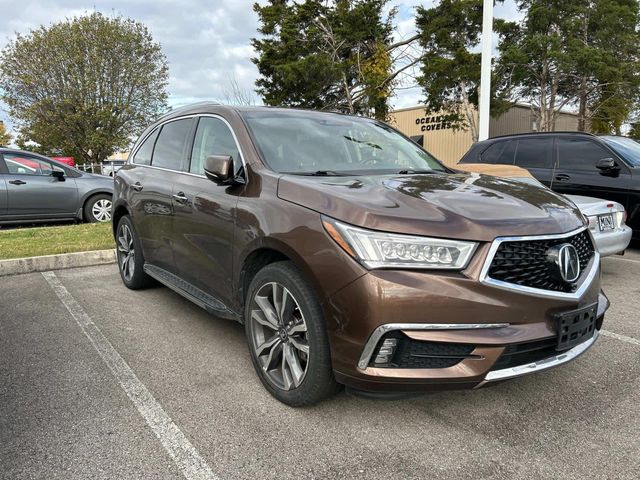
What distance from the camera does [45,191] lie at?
8.84m

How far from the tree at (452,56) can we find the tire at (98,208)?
13.5 meters

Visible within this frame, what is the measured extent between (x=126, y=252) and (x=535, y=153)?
613cm

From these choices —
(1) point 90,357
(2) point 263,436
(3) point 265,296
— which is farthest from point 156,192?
(2) point 263,436

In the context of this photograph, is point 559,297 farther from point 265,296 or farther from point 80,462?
point 80,462

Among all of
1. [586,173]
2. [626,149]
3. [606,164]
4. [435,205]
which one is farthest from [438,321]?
[626,149]

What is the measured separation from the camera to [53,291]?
5.18 metres

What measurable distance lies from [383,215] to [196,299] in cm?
183

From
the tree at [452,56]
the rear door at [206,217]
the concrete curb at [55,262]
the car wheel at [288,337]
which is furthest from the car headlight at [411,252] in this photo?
the tree at [452,56]

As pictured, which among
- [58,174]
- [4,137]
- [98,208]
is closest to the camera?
[58,174]

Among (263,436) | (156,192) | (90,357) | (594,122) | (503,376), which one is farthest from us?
(594,122)

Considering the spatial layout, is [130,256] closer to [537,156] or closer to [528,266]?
[528,266]

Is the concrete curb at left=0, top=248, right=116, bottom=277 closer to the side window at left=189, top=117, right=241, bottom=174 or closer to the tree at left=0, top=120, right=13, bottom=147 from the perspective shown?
the side window at left=189, top=117, right=241, bottom=174

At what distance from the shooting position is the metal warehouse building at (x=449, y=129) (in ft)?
87.4

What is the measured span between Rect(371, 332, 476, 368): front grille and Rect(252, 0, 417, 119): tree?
19941mm
